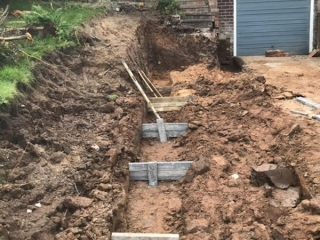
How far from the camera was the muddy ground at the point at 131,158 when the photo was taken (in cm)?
454

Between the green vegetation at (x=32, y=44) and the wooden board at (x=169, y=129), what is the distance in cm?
220

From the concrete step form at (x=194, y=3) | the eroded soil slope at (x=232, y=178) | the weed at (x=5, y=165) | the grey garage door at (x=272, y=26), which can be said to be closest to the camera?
the weed at (x=5, y=165)

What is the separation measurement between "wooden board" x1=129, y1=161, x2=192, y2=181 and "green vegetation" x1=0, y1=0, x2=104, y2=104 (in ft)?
6.38

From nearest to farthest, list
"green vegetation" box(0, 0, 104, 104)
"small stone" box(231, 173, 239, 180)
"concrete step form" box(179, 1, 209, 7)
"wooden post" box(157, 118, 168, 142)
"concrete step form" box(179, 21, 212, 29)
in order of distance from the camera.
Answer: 1. "small stone" box(231, 173, 239, 180)
2. "green vegetation" box(0, 0, 104, 104)
3. "wooden post" box(157, 118, 168, 142)
4. "concrete step form" box(179, 21, 212, 29)
5. "concrete step form" box(179, 1, 209, 7)

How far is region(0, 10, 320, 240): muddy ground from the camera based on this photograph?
4535mm

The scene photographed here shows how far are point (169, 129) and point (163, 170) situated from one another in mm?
1470

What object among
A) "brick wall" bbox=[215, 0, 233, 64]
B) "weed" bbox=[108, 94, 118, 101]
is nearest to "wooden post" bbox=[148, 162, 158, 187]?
"weed" bbox=[108, 94, 118, 101]

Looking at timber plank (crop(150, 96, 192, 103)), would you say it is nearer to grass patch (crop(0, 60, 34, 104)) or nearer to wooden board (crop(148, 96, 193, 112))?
wooden board (crop(148, 96, 193, 112))

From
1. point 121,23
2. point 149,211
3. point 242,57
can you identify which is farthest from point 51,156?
point 242,57

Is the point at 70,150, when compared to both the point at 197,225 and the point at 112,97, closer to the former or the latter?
the point at 197,225

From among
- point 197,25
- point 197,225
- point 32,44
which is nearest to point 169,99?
point 32,44

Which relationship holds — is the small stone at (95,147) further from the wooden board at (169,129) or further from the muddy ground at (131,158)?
the wooden board at (169,129)

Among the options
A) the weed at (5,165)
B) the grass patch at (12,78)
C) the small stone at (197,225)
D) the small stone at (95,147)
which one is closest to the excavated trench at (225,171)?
the small stone at (197,225)

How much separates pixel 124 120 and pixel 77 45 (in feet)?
8.50
